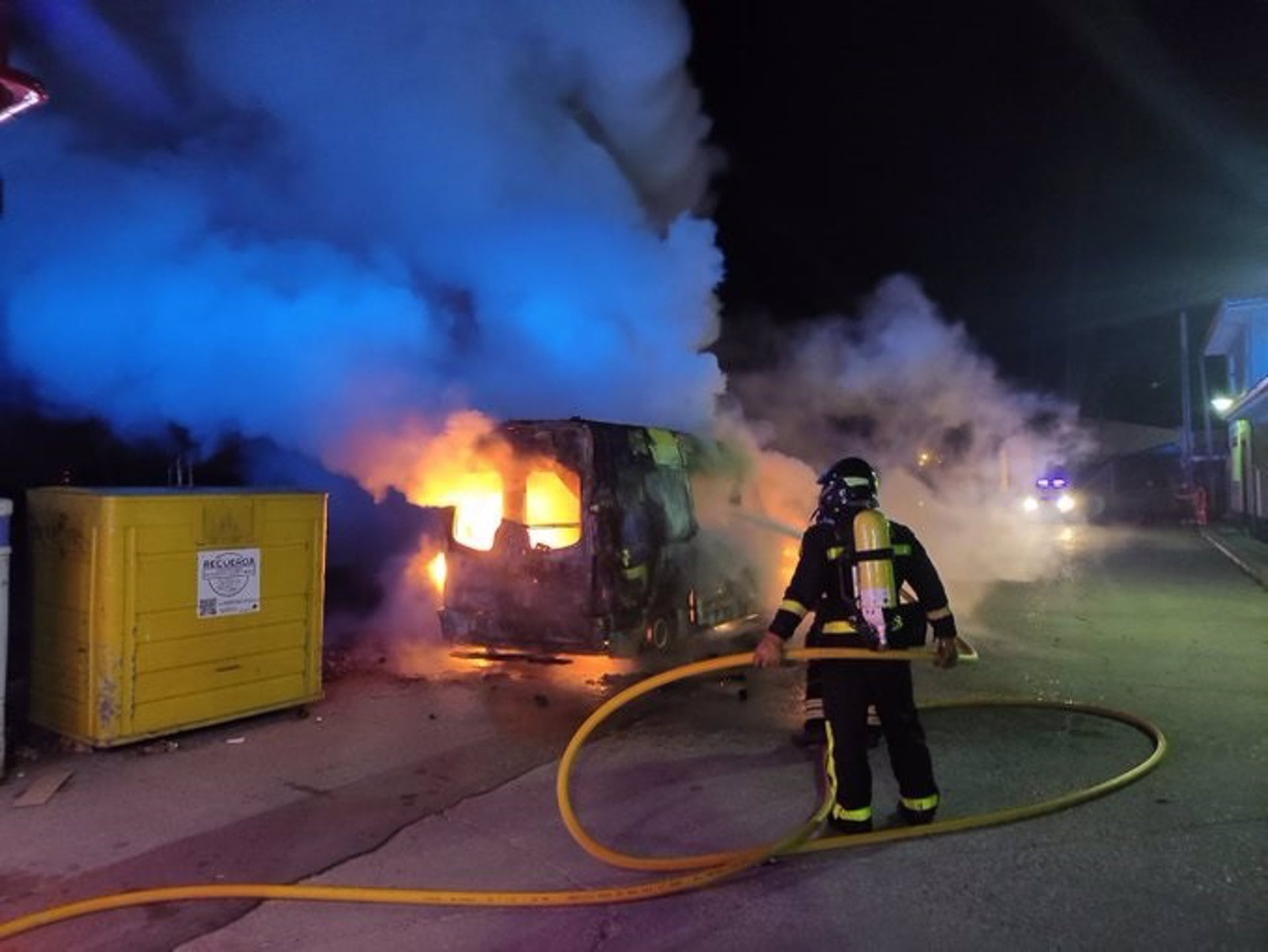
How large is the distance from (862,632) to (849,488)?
70cm

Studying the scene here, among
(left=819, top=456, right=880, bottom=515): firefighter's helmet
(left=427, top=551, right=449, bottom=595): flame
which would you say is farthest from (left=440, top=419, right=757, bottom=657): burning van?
(left=819, top=456, right=880, bottom=515): firefighter's helmet

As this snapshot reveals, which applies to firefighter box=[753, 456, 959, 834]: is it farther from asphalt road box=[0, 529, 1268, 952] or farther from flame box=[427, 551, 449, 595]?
flame box=[427, 551, 449, 595]

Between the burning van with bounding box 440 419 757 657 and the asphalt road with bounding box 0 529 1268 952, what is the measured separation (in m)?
0.47


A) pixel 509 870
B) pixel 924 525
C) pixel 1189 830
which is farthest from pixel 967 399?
pixel 509 870

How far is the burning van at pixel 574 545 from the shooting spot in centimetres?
670

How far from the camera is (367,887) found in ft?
11.7

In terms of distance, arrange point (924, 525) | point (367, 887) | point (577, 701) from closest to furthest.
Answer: point (367, 887) < point (577, 701) < point (924, 525)

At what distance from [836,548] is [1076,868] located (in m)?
1.61

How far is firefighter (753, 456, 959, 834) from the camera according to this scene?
161 inches

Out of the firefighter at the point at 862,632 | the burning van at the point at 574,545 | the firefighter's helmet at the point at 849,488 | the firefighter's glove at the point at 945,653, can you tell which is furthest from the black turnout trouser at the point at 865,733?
the burning van at the point at 574,545

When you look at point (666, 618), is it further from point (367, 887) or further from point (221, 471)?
point (221, 471)

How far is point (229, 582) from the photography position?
223 inches

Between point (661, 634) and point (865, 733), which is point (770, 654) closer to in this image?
point (865, 733)

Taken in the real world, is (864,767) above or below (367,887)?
above
